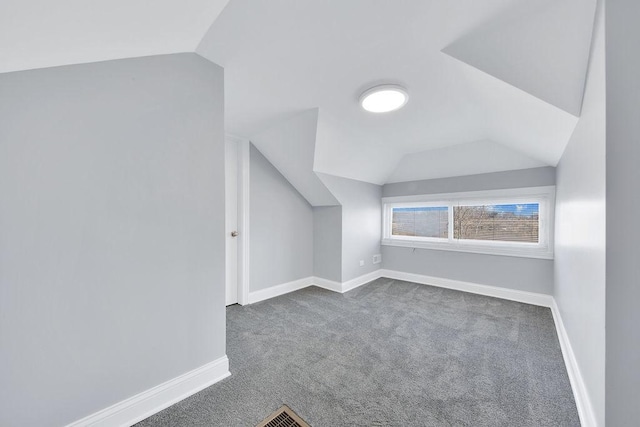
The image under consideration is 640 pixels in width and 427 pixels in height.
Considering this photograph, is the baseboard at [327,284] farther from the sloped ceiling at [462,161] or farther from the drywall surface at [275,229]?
the sloped ceiling at [462,161]

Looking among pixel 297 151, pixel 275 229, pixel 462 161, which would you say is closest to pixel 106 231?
pixel 297 151

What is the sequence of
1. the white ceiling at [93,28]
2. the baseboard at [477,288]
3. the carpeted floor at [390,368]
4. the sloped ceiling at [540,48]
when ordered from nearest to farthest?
the white ceiling at [93,28], the sloped ceiling at [540,48], the carpeted floor at [390,368], the baseboard at [477,288]

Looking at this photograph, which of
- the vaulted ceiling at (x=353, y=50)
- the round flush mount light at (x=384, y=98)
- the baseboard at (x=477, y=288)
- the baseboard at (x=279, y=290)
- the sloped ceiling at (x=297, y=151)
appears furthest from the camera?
the baseboard at (x=279, y=290)

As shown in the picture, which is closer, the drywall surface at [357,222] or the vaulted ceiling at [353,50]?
the vaulted ceiling at [353,50]

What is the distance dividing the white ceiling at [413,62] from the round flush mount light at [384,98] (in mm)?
57

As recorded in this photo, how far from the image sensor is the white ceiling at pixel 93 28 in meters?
0.76

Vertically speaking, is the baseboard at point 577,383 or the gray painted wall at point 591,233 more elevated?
the gray painted wall at point 591,233

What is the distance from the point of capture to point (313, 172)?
297 cm

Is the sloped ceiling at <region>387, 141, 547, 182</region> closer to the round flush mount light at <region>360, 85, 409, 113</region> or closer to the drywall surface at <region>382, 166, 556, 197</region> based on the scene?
the drywall surface at <region>382, 166, 556, 197</region>

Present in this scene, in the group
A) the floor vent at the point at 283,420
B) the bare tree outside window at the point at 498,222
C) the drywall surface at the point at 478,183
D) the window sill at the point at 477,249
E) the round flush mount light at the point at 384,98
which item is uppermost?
the round flush mount light at the point at 384,98

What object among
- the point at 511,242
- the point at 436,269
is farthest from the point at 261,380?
the point at 511,242

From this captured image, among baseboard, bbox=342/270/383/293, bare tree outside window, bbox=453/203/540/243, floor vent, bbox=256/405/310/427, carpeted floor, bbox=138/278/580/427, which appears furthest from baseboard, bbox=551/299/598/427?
baseboard, bbox=342/270/383/293

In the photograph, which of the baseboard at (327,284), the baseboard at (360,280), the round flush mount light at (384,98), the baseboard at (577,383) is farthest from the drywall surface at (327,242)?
the baseboard at (577,383)

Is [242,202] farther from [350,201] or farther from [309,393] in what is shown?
[309,393]
